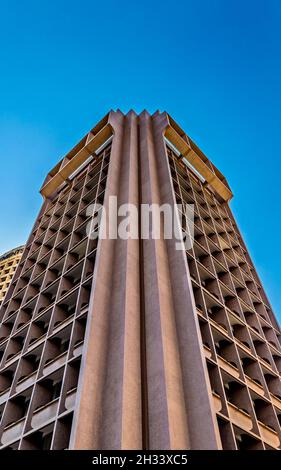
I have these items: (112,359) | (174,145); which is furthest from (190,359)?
(174,145)

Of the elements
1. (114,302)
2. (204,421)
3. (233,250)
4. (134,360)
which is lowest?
(204,421)

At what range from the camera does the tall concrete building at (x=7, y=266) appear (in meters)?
59.5

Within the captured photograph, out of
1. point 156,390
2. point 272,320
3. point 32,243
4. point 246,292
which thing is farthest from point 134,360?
point 32,243

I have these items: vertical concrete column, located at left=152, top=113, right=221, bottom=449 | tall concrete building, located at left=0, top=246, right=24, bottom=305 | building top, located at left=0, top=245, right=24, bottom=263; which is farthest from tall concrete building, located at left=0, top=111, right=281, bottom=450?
building top, located at left=0, top=245, right=24, bottom=263

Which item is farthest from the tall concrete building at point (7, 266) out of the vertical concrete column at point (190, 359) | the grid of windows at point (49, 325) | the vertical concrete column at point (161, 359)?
the vertical concrete column at point (190, 359)

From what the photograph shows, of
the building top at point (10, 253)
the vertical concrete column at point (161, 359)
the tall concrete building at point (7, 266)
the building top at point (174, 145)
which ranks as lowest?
the vertical concrete column at point (161, 359)

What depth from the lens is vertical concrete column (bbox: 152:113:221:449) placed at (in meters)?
12.7

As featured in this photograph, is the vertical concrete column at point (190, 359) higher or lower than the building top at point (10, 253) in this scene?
lower

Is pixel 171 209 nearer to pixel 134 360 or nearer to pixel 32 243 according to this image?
pixel 134 360

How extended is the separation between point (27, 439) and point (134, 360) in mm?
4947

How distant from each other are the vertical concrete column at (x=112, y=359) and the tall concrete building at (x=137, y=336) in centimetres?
5

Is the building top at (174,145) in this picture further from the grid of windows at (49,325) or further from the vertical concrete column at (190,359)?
the vertical concrete column at (190,359)

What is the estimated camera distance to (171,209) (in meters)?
23.6
